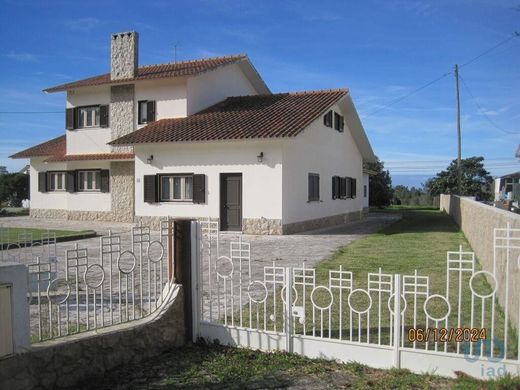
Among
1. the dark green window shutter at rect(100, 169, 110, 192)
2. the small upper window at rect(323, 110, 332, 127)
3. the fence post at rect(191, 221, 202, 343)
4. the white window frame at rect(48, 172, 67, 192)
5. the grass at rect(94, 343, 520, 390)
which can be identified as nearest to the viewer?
the grass at rect(94, 343, 520, 390)

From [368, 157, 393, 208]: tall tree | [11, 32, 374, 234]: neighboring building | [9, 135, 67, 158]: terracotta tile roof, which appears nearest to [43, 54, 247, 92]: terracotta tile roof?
[11, 32, 374, 234]: neighboring building

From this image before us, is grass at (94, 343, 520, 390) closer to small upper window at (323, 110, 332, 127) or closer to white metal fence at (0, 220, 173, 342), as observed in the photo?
white metal fence at (0, 220, 173, 342)

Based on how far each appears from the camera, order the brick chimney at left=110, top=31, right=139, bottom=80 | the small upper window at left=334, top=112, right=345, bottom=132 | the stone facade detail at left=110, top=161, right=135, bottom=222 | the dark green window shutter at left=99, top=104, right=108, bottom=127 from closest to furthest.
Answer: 1. the stone facade detail at left=110, top=161, right=135, bottom=222
2. the dark green window shutter at left=99, top=104, right=108, bottom=127
3. the brick chimney at left=110, top=31, right=139, bottom=80
4. the small upper window at left=334, top=112, right=345, bottom=132

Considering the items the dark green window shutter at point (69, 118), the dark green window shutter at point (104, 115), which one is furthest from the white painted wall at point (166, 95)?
the dark green window shutter at point (69, 118)

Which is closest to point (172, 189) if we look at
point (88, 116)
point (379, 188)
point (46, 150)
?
point (88, 116)

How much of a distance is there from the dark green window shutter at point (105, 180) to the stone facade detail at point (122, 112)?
1104 mm

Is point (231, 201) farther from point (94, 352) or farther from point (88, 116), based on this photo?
point (94, 352)

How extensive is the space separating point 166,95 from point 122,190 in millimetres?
4776

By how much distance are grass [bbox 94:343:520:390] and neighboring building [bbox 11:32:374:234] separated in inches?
471

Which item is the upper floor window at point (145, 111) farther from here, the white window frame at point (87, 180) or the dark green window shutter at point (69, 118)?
the dark green window shutter at point (69, 118)

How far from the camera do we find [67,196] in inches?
938

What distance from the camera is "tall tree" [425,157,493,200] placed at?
149 feet

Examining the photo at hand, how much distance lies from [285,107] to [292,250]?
27.8ft

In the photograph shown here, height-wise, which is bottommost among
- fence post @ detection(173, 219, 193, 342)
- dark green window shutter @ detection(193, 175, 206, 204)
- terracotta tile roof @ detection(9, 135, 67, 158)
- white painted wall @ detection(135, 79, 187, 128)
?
fence post @ detection(173, 219, 193, 342)
